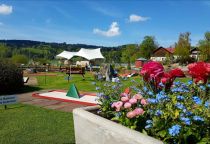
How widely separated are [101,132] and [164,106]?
0.80 meters

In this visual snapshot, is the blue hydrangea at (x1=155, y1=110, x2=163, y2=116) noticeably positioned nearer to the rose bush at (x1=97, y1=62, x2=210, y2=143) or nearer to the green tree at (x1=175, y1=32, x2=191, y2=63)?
the rose bush at (x1=97, y1=62, x2=210, y2=143)

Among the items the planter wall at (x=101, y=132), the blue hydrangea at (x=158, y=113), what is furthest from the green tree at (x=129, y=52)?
the blue hydrangea at (x=158, y=113)

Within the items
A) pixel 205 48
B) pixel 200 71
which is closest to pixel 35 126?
pixel 200 71

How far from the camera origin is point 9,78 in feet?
38.7

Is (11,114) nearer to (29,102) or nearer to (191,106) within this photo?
(29,102)

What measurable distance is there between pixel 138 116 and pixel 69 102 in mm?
5646

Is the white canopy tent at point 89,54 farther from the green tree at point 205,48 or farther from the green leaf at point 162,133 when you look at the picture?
the green leaf at point 162,133

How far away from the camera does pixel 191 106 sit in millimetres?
3143

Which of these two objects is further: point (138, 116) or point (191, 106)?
point (138, 116)

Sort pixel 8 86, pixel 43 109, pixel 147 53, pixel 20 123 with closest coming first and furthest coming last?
pixel 20 123 → pixel 43 109 → pixel 8 86 → pixel 147 53

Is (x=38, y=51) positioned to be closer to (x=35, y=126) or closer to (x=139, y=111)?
(x=35, y=126)

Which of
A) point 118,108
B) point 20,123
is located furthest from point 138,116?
point 20,123

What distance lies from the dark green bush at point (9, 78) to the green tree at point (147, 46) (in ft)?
251

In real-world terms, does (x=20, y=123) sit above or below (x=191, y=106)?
below
